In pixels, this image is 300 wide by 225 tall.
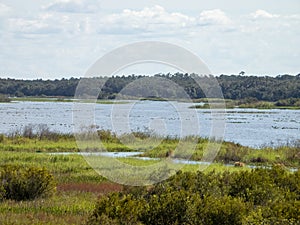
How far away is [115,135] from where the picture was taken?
39656mm

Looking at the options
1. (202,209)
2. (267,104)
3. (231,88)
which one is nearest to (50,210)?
(202,209)

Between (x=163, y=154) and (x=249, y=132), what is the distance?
76.5ft

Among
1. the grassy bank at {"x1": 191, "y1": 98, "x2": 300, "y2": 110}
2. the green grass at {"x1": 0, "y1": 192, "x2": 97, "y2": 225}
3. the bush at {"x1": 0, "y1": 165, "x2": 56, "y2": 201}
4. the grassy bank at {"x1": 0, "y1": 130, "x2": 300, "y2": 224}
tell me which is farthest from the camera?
the grassy bank at {"x1": 191, "y1": 98, "x2": 300, "y2": 110}

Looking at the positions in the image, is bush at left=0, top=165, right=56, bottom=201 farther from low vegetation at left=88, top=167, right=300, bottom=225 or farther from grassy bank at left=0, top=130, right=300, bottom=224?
low vegetation at left=88, top=167, right=300, bottom=225

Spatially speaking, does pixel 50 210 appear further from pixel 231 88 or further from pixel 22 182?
pixel 231 88

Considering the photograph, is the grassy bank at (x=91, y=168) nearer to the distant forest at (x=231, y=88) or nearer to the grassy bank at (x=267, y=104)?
the distant forest at (x=231, y=88)

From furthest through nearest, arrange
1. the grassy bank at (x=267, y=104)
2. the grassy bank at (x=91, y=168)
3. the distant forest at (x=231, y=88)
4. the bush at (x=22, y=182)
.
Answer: the distant forest at (x=231, y=88) → the grassy bank at (x=267, y=104) → the bush at (x=22, y=182) → the grassy bank at (x=91, y=168)

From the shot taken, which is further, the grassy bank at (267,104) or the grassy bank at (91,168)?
the grassy bank at (267,104)

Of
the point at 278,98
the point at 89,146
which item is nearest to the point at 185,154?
the point at 89,146

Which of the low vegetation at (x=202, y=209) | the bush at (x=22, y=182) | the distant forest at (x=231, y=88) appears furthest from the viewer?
Answer: the distant forest at (x=231, y=88)

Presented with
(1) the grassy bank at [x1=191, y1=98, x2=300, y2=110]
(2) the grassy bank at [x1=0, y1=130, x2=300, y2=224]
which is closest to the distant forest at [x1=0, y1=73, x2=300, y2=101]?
(1) the grassy bank at [x1=191, y1=98, x2=300, y2=110]

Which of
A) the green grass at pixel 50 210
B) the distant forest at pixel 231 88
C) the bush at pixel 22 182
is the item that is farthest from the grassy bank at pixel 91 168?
the distant forest at pixel 231 88

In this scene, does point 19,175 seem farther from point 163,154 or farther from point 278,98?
point 278,98

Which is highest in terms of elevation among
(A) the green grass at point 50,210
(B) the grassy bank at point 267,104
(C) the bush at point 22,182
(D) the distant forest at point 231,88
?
(D) the distant forest at point 231,88
